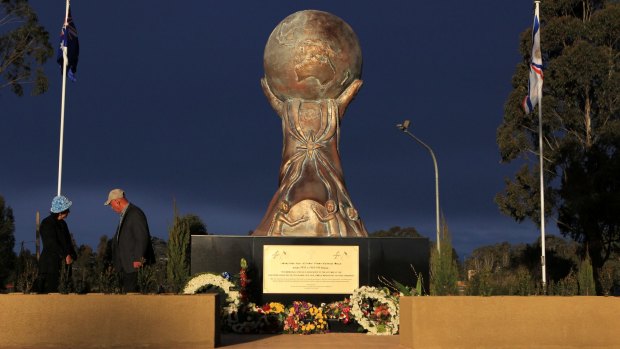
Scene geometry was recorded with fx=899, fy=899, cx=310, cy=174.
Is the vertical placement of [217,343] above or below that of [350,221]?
below

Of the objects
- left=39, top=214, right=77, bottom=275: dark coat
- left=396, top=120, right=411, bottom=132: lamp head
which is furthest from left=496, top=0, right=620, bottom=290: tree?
left=39, top=214, right=77, bottom=275: dark coat

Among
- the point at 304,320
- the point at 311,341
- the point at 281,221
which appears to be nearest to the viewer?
the point at 311,341

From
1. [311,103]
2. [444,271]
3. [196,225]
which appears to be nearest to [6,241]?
[196,225]

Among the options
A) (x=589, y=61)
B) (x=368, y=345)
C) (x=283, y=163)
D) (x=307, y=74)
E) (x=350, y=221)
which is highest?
(x=589, y=61)

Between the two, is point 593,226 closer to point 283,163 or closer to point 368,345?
point 283,163

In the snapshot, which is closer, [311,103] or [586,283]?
[586,283]

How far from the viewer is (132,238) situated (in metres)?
13.0

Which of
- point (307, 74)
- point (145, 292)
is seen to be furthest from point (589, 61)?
point (145, 292)

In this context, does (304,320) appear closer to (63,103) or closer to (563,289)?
(563,289)

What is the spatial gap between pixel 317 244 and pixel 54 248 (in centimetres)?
641

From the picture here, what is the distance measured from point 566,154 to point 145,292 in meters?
30.3

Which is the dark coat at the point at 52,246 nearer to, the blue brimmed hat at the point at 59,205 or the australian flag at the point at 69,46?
the blue brimmed hat at the point at 59,205

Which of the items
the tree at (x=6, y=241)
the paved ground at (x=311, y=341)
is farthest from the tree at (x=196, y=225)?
the paved ground at (x=311, y=341)

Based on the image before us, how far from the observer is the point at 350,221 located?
20.7 meters
